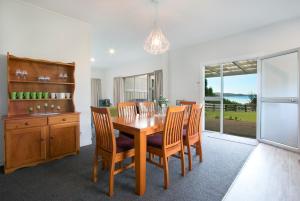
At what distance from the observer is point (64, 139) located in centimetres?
277

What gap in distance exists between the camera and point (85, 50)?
11.3 feet

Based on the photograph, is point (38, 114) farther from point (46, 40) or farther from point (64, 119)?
point (46, 40)

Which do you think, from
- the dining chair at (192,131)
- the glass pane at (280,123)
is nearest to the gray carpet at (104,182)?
the dining chair at (192,131)

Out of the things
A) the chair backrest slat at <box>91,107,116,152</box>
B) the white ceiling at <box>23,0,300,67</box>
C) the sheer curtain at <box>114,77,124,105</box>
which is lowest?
the chair backrest slat at <box>91,107,116,152</box>

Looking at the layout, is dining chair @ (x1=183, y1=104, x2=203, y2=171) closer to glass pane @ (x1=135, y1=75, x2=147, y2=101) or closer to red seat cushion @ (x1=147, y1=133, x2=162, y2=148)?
red seat cushion @ (x1=147, y1=133, x2=162, y2=148)

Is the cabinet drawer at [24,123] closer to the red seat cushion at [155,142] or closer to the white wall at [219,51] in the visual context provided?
the red seat cushion at [155,142]

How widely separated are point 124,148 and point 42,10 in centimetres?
291

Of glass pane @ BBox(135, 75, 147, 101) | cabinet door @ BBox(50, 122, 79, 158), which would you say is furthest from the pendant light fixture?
glass pane @ BBox(135, 75, 147, 101)

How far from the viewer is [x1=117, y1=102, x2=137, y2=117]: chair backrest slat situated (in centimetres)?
290

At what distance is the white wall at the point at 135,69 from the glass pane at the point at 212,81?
1395mm

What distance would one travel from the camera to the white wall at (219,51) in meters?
3.30

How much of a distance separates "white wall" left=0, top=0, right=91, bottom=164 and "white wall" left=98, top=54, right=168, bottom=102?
9.40ft

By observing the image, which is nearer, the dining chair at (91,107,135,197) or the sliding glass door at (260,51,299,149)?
the dining chair at (91,107,135,197)

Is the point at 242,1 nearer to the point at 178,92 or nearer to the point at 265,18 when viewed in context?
the point at 265,18
